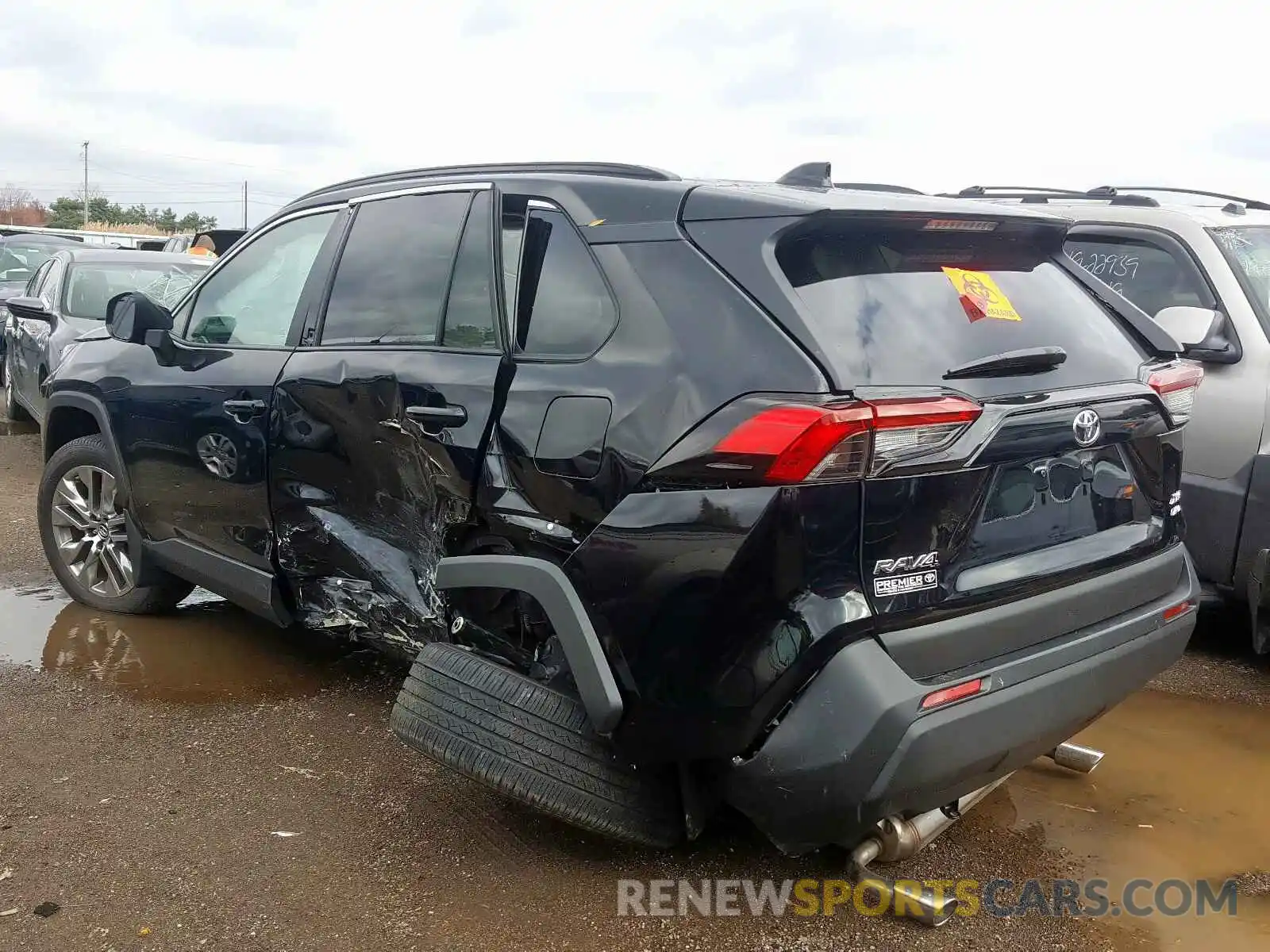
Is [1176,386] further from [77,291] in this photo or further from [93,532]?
[77,291]

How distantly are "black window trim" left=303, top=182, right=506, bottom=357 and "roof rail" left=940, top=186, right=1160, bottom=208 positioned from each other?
96.6 inches

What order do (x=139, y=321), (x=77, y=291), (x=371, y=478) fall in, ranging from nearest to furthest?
(x=371, y=478)
(x=139, y=321)
(x=77, y=291)

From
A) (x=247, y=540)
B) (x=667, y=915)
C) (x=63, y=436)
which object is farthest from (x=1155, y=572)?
(x=63, y=436)

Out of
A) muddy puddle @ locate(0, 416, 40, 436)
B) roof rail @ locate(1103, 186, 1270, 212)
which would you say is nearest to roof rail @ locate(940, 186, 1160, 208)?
roof rail @ locate(1103, 186, 1270, 212)

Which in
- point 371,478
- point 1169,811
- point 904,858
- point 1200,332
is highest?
point 1200,332

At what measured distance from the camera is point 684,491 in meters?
2.29

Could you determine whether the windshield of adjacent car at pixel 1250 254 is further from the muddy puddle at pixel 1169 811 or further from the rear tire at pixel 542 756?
the rear tire at pixel 542 756

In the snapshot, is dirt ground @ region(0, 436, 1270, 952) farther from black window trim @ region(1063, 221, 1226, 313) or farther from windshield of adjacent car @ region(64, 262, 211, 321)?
windshield of adjacent car @ region(64, 262, 211, 321)

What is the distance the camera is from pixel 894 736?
217 centimetres

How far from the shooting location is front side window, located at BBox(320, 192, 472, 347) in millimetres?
3182

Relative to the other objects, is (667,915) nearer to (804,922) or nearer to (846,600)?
(804,922)

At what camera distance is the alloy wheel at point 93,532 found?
4688 mm

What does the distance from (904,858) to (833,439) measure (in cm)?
120

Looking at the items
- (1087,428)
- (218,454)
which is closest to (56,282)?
(218,454)
